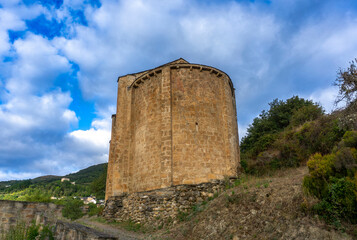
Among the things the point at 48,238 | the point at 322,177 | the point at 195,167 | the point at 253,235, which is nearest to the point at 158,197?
the point at 195,167

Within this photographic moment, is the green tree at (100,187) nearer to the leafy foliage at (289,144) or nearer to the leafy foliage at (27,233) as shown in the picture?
the leafy foliage at (289,144)

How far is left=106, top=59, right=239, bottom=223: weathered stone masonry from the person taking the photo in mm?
13805

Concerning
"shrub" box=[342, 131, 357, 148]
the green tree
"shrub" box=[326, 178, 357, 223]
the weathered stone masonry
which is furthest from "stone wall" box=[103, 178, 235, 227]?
the green tree

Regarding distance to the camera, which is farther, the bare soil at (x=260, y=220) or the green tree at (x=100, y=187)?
the green tree at (x=100, y=187)

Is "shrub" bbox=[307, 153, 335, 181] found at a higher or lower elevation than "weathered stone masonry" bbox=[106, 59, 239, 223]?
lower

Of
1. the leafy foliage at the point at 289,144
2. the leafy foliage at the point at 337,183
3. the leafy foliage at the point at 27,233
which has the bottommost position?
the leafy foliage at the point at 27,233

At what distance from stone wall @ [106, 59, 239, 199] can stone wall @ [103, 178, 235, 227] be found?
0.42m

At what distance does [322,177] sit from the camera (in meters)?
7.32

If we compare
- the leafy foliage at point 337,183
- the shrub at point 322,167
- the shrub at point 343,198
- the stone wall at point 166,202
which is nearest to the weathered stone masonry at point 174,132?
the stone wall at point 166,202

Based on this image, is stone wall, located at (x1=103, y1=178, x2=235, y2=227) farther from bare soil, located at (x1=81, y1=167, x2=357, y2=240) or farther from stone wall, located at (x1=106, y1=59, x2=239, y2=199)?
bare soil, located at (x1=81, y1=167, x2=357, y2=240)

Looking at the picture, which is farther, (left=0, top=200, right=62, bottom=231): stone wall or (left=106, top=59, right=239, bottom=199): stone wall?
(left=106, top=59, right=239, bottom=199): stone wall

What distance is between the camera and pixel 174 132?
1424 cm

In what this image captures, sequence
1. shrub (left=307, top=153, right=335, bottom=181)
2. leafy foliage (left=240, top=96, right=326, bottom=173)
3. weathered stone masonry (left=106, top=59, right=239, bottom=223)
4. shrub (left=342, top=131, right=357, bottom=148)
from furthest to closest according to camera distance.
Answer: leafy foliage (left=240, top=96, right=326, bottom=173)
weathered stone masonry (left=106, top=59, right=239, bottom=223)
shrub (left=307, top=153, right=335, bottom=181)
shrub (left=342, top=131, right=357, bottom=148)

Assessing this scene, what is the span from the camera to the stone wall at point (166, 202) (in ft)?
40.1
